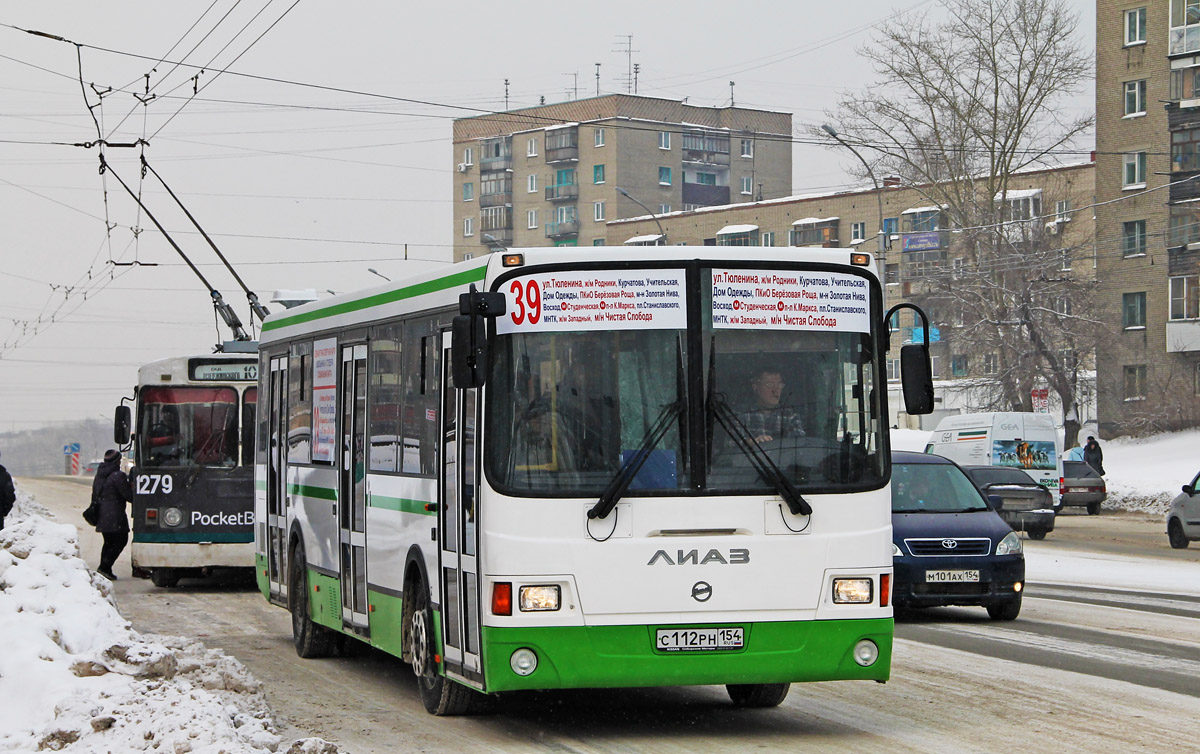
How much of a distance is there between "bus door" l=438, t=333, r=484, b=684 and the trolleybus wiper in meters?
0.68

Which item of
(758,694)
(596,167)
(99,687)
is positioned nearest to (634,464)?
(758,694)

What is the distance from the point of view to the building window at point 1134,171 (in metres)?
67.7

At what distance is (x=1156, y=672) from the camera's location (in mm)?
12023

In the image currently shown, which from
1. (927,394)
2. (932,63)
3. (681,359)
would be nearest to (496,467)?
(681,359)

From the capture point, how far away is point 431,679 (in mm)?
10086

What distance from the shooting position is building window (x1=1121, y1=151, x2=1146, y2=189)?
67688mm

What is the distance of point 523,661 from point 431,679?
142 centimetres

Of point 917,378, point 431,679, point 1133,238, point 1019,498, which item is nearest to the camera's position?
point 917,378

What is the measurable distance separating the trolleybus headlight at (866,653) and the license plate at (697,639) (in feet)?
2.12

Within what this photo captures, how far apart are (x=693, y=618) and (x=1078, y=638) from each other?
6635 millimetres

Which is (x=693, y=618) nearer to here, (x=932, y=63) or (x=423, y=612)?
(x=423, y=612)

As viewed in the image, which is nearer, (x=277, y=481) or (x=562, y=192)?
(x=277, y=481)

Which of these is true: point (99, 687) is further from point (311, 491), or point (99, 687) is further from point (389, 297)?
point (311, 491)

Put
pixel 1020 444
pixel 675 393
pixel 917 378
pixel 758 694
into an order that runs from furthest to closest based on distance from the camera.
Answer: pixel 1020 444 → pixel 758 694 → pixel 917 378 → pixel 675 393
